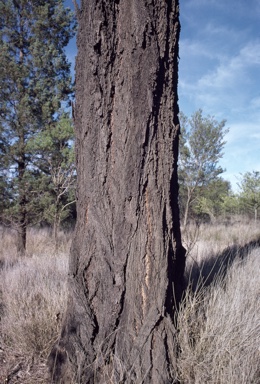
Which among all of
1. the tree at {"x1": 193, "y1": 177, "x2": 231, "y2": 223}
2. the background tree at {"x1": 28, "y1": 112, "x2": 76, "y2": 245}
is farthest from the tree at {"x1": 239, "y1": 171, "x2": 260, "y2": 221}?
the background tree at {"x1": 28, "y1": 112, "x2": 76, "y2": 245}

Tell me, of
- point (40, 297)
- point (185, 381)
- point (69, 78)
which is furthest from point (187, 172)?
point (185, 381)

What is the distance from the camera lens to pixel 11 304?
313 cm

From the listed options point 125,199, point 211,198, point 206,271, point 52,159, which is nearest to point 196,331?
point 125,199

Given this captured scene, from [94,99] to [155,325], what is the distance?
5.42 feet

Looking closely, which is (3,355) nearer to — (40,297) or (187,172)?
(40,297)

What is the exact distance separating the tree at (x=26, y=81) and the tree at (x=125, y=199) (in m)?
6.89

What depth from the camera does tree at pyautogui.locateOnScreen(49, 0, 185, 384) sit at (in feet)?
6.62

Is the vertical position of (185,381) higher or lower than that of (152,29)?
lower

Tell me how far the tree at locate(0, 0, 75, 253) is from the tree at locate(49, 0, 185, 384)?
22.6 feet

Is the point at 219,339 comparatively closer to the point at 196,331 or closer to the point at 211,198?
the point at 196,331

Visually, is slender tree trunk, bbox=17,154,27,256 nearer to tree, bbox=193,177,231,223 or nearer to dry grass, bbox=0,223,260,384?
dry grass, bbox=0,223,260,384

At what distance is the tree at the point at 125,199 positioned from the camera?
2.02m

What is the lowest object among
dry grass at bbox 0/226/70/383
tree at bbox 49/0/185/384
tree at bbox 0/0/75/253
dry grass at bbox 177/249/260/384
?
dry grass at bbox 0/226/70/383

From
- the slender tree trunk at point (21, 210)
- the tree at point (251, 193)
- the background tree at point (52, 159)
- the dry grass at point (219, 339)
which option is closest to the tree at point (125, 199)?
the dry grass at point (219, 339)
